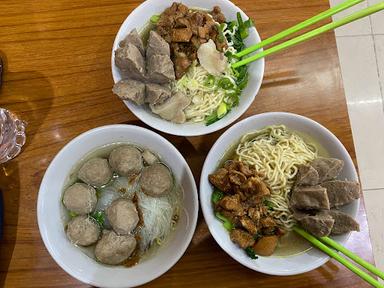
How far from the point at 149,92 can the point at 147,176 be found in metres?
0.32

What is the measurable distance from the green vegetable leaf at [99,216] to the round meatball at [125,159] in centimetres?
18

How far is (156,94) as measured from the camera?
1.53 meters

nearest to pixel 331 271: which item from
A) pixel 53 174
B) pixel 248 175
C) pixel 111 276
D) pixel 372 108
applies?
pixel 248 175

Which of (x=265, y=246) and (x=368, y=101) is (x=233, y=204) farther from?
(x=368, y=101)

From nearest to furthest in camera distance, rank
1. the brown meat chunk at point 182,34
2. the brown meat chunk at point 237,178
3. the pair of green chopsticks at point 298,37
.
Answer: the pair of green chopsticks at point 298,37 < the brown meat chunk at point 237,178 < the brown meat chunk at point 182,34

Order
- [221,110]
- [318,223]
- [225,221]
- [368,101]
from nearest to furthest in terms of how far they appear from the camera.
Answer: [318,223]
[225,221]
[221,110]
[368,101]

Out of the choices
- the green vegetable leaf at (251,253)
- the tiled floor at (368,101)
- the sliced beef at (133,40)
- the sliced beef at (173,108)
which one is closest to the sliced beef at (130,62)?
the sliced beef at (133,40)

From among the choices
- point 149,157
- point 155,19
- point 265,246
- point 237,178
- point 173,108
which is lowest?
point 265,246

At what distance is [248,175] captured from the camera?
1.54 meters

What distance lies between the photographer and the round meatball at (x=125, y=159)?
61.2 inches

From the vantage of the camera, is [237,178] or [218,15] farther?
[218,15]

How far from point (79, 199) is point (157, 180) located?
0.30 m

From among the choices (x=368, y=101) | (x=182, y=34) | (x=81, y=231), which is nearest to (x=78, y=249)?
(x=81, y=231)

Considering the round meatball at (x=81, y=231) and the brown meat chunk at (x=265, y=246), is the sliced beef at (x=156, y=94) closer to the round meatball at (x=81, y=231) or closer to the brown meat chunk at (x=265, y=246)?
the round meatball at (x=81, y=231)
